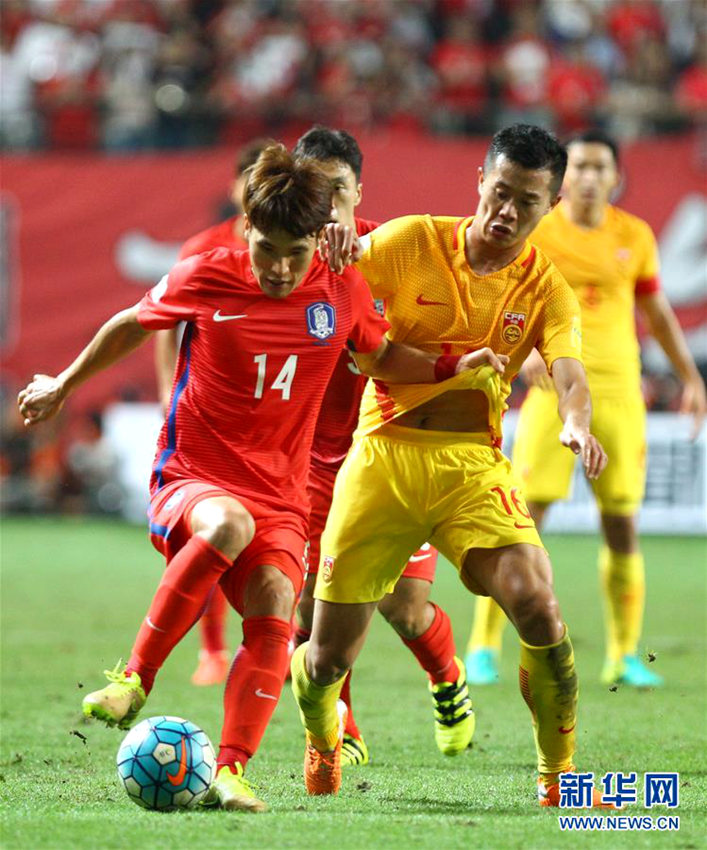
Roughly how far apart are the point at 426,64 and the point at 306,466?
14.2 meters

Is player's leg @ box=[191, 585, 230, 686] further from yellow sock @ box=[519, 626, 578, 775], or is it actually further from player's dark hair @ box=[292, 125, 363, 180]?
yellow sock @ box=[519, 626, 578, 775]

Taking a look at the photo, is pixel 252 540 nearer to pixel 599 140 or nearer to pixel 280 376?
pixel 280 376

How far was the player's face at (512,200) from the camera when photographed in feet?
15.7

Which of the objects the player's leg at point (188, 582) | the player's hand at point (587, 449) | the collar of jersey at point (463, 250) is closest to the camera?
the player's hand at point (587, 449)

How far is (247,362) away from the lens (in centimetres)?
481

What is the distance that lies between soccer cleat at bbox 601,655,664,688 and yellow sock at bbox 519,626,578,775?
9.82ft

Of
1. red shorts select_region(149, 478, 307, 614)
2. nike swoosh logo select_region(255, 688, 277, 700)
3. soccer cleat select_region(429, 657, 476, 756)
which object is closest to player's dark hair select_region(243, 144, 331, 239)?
red shorts select_region(149, 478, 307, 614)

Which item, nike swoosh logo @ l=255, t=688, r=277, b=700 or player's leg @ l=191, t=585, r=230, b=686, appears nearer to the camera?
nike swoosh logo @ l=255, t=688, r=277, b=700

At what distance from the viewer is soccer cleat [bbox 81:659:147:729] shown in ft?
13.8

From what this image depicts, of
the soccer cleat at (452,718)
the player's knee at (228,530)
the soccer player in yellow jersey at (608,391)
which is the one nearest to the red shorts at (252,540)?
the player's knee at (228,530)

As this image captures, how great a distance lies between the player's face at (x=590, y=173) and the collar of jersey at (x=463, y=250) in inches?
117

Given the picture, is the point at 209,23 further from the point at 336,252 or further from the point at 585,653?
the point at 336,252

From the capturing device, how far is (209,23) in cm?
1936

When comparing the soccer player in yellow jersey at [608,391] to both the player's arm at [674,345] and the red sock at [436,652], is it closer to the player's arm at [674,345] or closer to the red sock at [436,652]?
the player's arm at [674,345]
